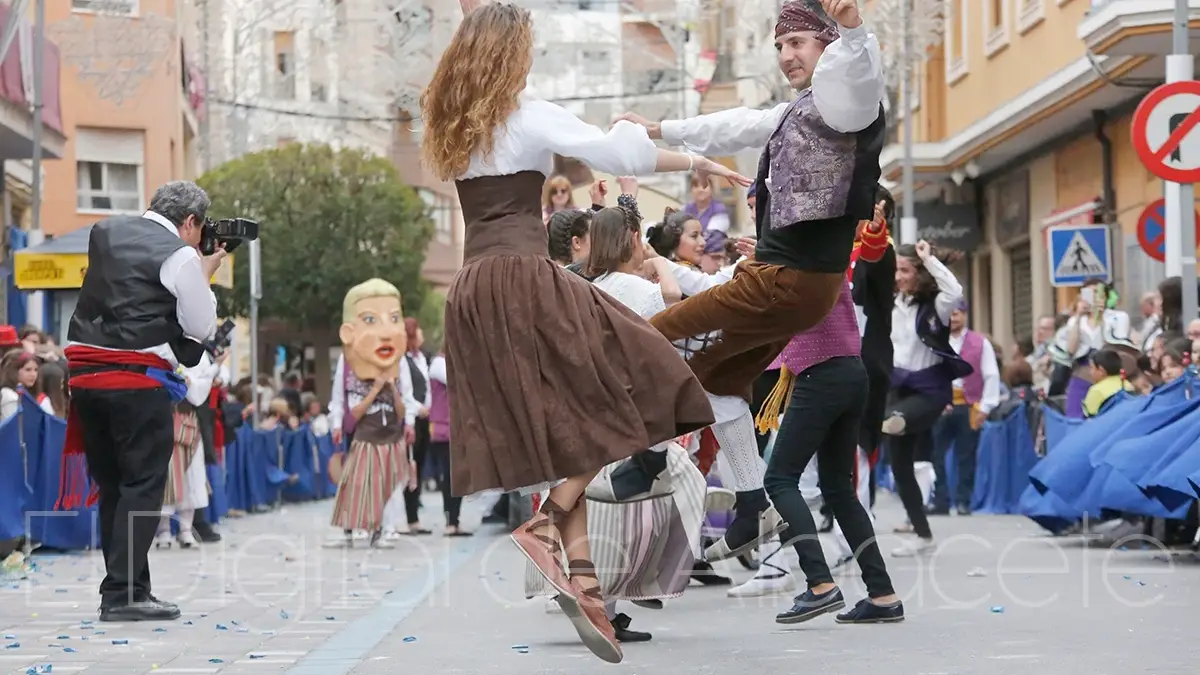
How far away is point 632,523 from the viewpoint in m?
8.48

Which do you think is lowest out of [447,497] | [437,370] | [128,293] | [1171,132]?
[447,497]

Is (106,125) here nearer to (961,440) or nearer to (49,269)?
(49,269)

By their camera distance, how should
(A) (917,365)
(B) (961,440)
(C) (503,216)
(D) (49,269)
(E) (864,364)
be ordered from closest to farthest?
(C) (503,216) < (E) (864,364) < (A) (917,365) < (B) (961,440) < (D) (49,269)

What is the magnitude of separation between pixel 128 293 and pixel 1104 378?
8.24 metres

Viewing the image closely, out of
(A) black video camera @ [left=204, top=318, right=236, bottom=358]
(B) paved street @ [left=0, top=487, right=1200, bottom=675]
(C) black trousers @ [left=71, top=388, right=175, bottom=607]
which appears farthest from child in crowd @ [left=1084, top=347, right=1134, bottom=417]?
(C) black trousers @ [left=71, top=388, right=175, bottom=607]

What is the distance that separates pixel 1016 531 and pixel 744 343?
8985 millimetres

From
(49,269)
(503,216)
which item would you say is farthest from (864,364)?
(49,269)

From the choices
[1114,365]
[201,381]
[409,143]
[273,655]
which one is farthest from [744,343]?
[409,143]

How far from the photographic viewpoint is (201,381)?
53.9 ft

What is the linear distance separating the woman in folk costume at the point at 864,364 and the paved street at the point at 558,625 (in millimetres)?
301

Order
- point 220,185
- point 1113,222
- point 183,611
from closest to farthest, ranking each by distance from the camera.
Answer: point 183,611 < point 1113,222 < point 220,185

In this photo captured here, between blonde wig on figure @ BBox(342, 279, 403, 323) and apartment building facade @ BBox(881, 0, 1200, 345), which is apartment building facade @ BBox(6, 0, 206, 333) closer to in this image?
blonde wig on figure @ BBox(342, 279, 403, 323)

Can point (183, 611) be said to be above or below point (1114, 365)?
below

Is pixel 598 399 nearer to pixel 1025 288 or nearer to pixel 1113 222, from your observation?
pixel 1113 222
